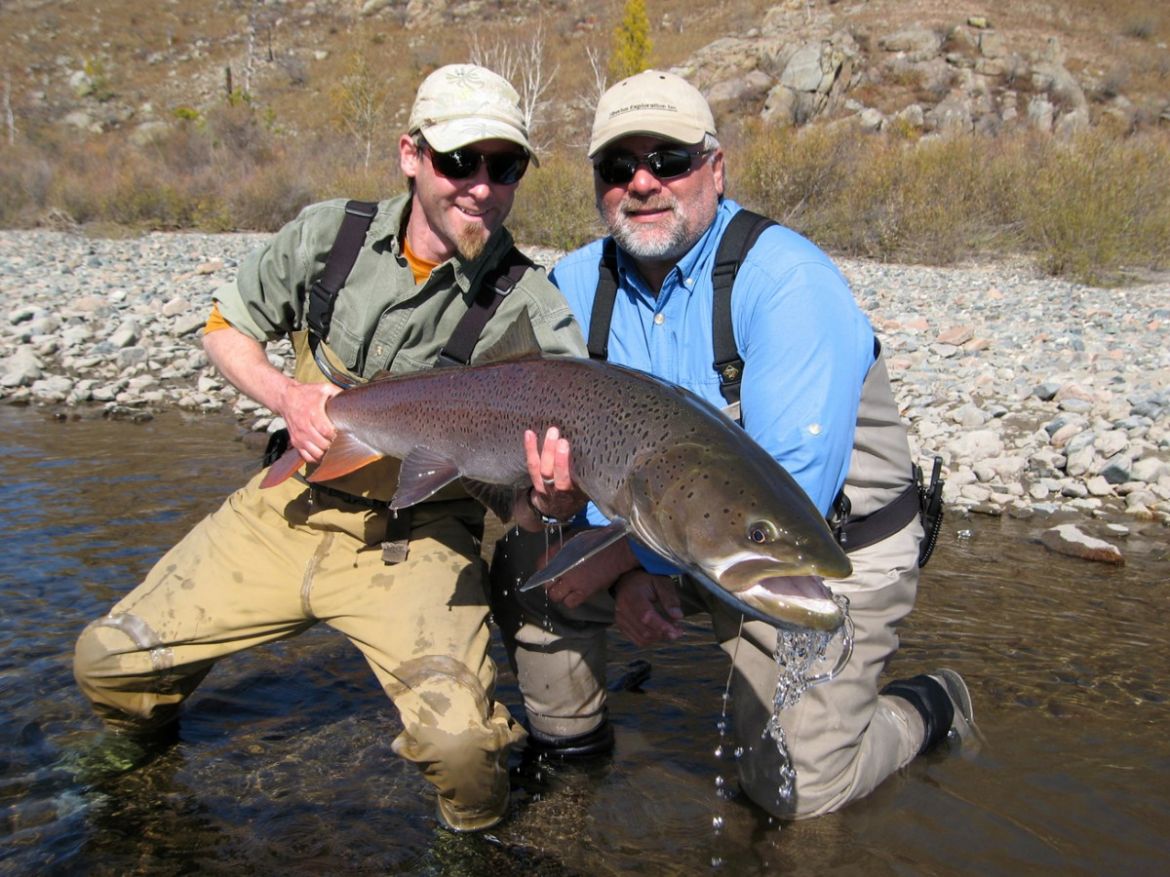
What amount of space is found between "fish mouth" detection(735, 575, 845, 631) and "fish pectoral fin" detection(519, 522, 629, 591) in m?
0.40

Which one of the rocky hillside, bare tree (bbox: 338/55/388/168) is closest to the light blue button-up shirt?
the rocky hillside

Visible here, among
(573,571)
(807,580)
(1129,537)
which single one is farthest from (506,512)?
(1129,537)

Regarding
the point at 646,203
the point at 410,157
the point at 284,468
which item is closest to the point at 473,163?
the point at 410,157

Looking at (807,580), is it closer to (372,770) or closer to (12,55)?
→ (372,770)

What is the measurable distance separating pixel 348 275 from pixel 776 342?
1.59m

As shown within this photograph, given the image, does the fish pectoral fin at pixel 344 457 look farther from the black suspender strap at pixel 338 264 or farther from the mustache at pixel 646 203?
the mustache at pixel 646 203

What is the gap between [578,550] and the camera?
8.34 feet

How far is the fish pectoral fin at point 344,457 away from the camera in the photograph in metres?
3.36

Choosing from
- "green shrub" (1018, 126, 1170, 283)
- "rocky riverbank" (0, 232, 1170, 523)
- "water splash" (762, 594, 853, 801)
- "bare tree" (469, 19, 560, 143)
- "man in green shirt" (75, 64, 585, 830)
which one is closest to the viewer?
"water splash" (762, 594, 853, 801)

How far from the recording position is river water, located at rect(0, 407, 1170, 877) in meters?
3.22

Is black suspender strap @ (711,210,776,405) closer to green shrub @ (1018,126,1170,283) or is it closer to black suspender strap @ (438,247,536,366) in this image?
black suspender strap @ (438,247,536,366)

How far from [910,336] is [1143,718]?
22.2 ft

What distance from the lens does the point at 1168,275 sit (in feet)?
44.2

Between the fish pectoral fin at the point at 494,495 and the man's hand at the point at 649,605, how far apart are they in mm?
494
